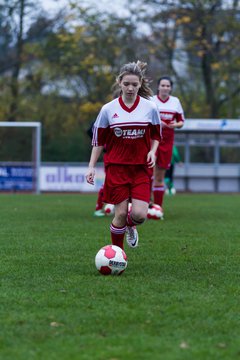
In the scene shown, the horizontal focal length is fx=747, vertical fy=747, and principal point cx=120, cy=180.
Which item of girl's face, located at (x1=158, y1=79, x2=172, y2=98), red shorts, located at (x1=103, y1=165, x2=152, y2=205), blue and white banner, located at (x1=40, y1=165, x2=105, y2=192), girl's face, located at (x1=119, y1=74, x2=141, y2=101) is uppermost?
girl's face, located at (x1=158, y1=79, x2=172, y2=98)

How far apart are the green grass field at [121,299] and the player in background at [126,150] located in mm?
596

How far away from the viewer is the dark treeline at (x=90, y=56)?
1355 inches

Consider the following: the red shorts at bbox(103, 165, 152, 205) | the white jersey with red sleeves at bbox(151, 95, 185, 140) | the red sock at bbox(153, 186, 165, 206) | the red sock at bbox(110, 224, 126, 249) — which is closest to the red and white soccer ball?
the red sock at bbox(153, 186, 165, 206)

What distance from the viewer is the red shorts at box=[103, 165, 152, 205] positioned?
717 centimetres

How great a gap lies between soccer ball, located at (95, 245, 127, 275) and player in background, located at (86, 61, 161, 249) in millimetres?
618

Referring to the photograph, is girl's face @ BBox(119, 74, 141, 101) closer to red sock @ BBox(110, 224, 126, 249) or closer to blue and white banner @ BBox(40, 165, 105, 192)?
red sock @ BBox(110, 224, 126, 249)

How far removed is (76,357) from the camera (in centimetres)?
415

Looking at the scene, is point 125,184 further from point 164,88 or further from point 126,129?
Answer: point 164,88

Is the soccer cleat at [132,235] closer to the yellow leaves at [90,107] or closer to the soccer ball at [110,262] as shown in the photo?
the soccer ball at [110,262]

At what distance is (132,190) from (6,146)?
2639 cm

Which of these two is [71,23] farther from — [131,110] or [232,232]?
[131,110]

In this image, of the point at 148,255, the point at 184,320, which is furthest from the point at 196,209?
the point at 184,320

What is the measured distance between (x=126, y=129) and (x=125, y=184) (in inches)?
20.9

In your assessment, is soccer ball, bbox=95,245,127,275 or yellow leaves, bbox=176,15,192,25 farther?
yellow leaves, bbox=176,15,192,25
